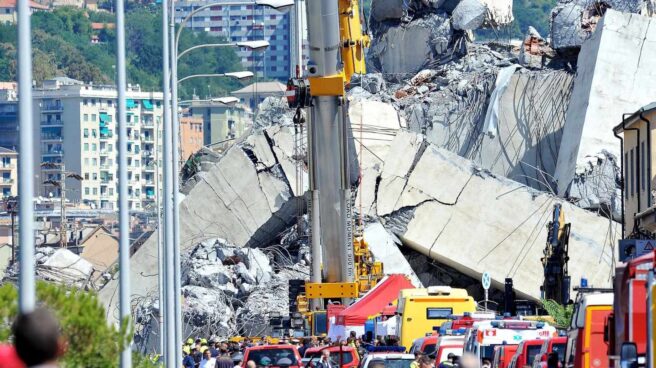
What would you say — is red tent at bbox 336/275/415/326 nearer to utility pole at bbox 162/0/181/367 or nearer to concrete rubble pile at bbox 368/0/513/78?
utility pole at bbox 162/0/181/367

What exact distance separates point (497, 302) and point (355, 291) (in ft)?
51.2

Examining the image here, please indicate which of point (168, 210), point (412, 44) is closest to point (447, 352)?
point (168, 210)

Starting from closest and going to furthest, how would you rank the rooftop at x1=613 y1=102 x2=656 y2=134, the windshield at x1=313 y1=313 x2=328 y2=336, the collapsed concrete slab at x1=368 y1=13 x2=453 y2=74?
the windshield at x1=313 y1=313 x2=328 y2=336 < the rooftop at x1=613 y1=102 x2=656 y2=134 < the collapsed concrete slab at x1=368 y1=13 x2=453 y2=74

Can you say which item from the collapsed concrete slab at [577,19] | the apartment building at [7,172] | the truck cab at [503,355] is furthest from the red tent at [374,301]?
the apartment building at [7,172]

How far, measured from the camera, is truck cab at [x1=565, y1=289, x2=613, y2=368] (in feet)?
59.1

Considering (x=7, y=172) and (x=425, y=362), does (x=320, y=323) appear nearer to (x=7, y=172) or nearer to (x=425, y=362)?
(x=425, y=362)

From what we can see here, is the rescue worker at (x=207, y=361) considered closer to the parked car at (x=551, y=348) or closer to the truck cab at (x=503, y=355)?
the truck cab at (x=503, y=355)

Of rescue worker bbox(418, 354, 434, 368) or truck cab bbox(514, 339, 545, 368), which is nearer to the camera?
rescue worker bbox(418, 354, 434, 368)

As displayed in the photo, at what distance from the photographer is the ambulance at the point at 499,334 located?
992 inches

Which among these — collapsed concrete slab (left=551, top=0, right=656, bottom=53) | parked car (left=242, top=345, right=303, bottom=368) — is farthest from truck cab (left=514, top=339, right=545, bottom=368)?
collapsed concrete slab (left=551, top=0, right=656, bottom=53)

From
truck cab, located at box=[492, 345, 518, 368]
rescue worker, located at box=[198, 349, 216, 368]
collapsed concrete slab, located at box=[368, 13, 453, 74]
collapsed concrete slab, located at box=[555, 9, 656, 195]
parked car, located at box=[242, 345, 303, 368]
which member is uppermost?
collapsed concrete slab, located at box=[368, 13, 453, 74]

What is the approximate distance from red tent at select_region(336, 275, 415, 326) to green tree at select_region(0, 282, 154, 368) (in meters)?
26.9

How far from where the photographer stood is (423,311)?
37344mm

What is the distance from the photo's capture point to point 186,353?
43.9 metres
